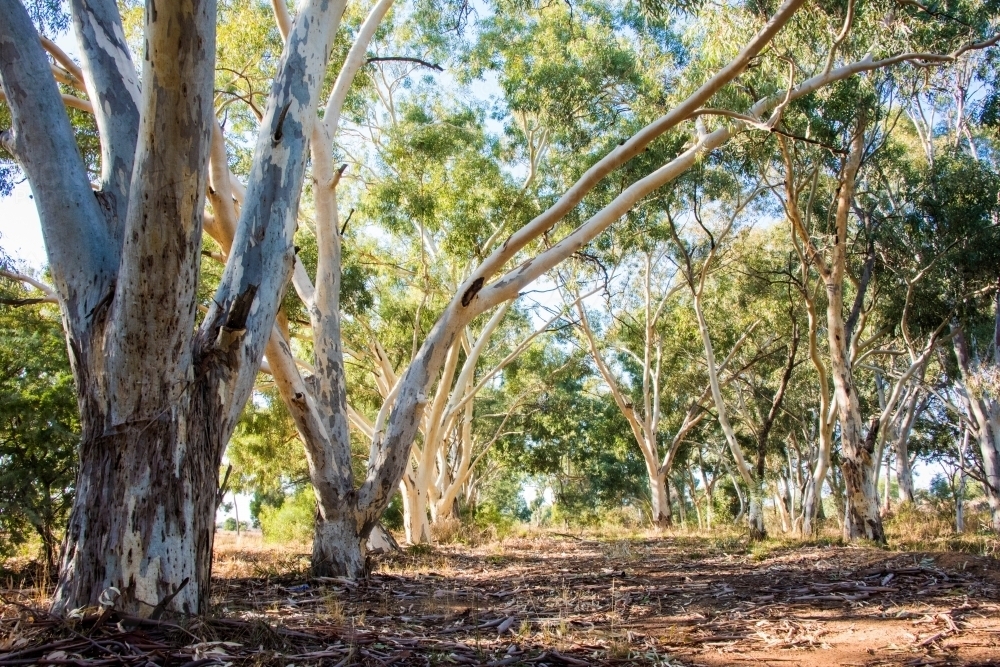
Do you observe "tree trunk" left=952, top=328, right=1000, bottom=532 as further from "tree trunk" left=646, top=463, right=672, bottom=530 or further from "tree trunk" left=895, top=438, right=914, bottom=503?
"tree trunk" left=646, top=463, right=672, bottom=530

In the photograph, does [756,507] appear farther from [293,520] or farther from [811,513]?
[293,520]

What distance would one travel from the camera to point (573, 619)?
14.0 ft

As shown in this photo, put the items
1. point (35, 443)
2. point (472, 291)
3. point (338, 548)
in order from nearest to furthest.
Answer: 1. point (338, 548)
2. point (472, 291)
3. point (35, 443)

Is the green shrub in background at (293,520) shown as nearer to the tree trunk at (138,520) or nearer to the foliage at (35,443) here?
the foliage at (35,443)

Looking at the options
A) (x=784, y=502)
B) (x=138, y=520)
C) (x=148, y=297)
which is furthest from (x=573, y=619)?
(x=784, y=502)

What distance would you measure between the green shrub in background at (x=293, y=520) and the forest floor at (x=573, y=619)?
8282 mm

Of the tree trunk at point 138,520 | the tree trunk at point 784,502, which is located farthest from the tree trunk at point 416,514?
the tree trunk at point 784,502

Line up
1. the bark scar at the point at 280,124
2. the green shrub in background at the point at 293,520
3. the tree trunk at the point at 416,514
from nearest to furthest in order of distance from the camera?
1. the bark scar at the point at 280,124
2. the tree trunk at the point at 416,514
3. the green shrub in background at the point at 293,520

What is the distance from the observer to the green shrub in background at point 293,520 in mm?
15501

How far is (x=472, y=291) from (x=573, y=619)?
2.81 metres

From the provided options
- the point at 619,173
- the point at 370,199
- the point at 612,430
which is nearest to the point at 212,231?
the point at 370,199

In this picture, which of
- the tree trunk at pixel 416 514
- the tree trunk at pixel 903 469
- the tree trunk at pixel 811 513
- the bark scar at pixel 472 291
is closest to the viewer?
the bark scar at pixel 472 291

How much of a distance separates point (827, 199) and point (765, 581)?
920 cm

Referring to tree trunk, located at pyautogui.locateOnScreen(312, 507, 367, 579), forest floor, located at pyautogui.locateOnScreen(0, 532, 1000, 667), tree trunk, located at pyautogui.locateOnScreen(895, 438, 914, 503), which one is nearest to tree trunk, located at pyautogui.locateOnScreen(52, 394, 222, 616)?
forest floor, located at pyautogui.locateOnScreen(0, 532, 1000, 667)
